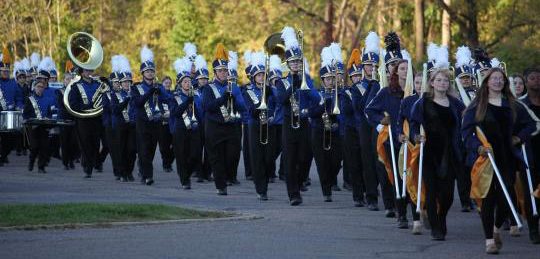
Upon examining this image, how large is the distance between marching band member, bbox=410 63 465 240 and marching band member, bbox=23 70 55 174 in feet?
46.0

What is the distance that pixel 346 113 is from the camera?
22219mm

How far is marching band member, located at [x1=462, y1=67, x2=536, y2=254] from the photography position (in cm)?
1582

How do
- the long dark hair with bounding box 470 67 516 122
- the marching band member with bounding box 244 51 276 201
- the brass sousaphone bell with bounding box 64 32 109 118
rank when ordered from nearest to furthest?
the long dark hair with bounding box 470 67 516 122, the marching band member with bounding box 244 51 276 201, the brass sousaphone bell with bounding box 64 32 109 118

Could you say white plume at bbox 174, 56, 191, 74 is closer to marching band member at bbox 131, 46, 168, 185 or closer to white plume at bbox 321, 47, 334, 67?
marching band member at bbox 131, 46, 168, 185

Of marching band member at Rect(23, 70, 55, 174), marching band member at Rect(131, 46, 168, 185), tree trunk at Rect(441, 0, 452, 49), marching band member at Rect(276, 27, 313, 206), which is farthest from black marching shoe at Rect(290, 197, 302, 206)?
tree trunk at Rect(441, 0, 452, 49)

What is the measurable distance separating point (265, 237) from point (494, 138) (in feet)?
8.48

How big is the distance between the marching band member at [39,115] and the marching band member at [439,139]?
14025mm

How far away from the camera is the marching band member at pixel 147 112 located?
2659 centimetres

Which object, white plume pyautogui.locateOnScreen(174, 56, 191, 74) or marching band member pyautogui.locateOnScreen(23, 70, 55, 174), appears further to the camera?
marching band member pyautogui.locateOnScreen(23, 70, 55, 174)

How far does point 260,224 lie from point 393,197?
2.20 metres

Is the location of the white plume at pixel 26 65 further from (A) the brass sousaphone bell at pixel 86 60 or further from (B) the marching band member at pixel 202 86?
(B) the marching band member at pixel 202 86

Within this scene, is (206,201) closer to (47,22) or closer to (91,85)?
(91,85)

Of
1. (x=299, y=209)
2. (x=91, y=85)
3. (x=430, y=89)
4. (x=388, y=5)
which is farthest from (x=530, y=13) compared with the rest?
(x=430, y=89)

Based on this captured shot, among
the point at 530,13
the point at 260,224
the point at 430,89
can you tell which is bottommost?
the point at 260,224
